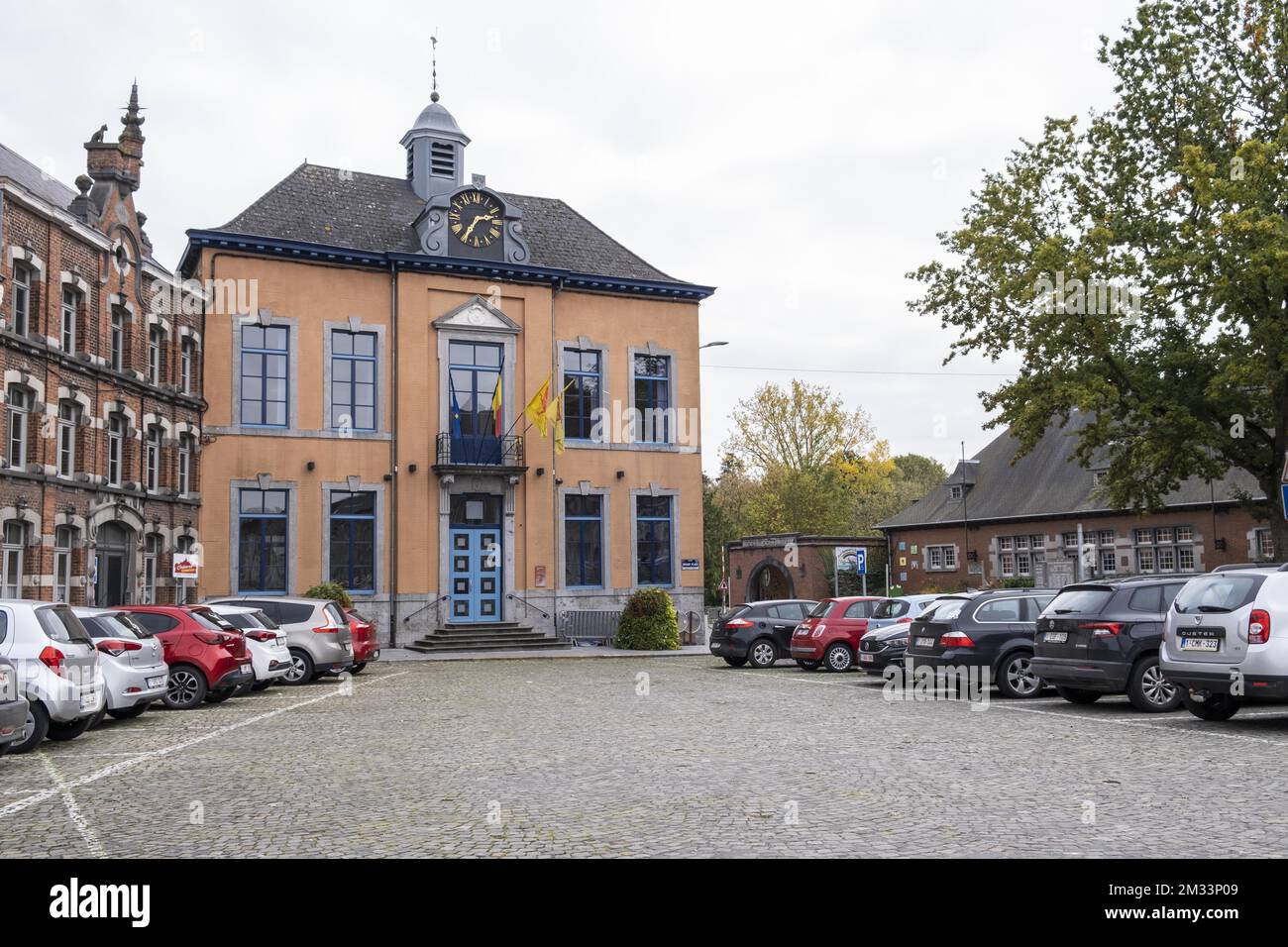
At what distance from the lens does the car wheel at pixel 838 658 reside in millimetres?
23656

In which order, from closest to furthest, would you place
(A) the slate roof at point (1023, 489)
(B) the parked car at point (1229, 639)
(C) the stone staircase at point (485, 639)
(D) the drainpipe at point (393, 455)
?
(B) the parked car at point (1229, 639)
(C) the stone staircase at point (485, 639)
(D) the drainpipe at point (393, 455)
(A) the slate roof at point (1023, 489)

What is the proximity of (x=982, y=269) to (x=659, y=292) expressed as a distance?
11626 mm

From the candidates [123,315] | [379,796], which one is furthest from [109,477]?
[379,796]

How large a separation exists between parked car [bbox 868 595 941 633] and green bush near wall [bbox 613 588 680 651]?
34.3 feet

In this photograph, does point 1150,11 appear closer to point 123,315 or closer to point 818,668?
point 818,668

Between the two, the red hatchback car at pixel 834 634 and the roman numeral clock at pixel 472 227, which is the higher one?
the roman numeral clock at pixel 472 227

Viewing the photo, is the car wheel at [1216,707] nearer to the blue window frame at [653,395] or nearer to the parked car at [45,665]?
the parked car at [45,665]

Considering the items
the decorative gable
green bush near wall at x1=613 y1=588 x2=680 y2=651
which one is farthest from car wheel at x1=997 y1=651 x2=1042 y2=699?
the decorative gable

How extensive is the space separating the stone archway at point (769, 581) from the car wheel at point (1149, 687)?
150 feet

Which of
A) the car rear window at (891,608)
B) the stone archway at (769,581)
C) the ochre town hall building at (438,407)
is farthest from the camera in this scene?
the stone archway at (769,581)

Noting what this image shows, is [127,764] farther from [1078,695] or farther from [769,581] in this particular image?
[769,581]

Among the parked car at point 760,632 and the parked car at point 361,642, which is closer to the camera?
the parked car at point 361,642

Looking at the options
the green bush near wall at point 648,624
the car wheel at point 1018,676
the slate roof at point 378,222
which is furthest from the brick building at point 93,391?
the car wheel at point 1018,676

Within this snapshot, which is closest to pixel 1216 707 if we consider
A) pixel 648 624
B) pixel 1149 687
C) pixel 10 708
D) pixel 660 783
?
pixel 1149 687
